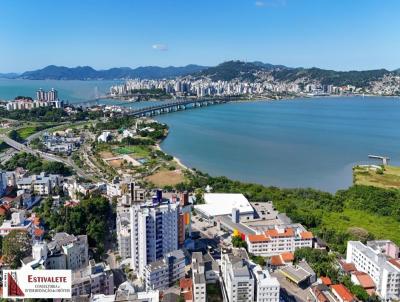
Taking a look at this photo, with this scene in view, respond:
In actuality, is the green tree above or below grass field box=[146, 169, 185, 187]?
above

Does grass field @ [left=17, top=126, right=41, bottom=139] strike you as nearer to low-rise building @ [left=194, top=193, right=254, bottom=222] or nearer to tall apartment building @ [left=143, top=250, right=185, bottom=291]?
low-rise building @ [left=194, top=193, right=254, bottom=222]

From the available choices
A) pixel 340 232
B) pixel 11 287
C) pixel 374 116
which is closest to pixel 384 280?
pixel 340 232

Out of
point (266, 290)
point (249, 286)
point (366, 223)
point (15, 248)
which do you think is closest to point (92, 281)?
point (15, 248)

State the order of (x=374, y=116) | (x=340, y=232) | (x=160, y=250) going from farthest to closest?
(x=374, y=116) < (x=340, y=232) < (x=160, y=250)

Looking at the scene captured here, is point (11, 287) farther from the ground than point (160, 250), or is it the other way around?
point (11, 287)

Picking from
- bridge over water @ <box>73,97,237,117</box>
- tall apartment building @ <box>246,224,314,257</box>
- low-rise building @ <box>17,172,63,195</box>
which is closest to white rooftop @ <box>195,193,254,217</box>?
tall apartment building @ <box>246,224,314,257</box>

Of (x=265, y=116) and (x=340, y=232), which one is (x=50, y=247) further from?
(x=265, y=116)
